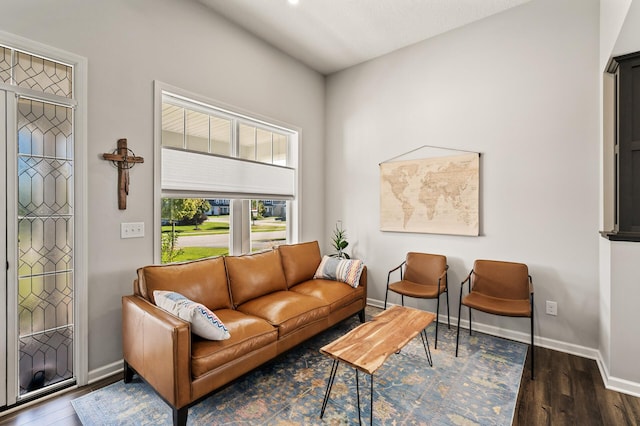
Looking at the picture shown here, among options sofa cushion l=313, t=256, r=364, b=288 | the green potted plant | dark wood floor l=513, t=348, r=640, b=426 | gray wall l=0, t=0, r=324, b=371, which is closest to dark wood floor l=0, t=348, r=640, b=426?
dark wood floor l=513, t=348, r=640, b=426

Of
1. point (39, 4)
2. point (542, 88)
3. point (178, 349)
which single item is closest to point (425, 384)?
point (178, 349)

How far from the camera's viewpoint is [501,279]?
9.64 ft

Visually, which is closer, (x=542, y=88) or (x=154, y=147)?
(x=154, y=147)

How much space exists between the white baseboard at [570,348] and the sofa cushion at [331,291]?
115 cm

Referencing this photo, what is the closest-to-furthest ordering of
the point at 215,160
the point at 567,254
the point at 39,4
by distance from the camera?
1. the point at 39,4
2. the point at 567,254
3. the point at 215,160

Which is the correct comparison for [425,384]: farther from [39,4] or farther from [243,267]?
[39,4]

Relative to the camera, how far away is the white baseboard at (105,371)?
227 centimetres

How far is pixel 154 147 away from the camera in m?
2.60

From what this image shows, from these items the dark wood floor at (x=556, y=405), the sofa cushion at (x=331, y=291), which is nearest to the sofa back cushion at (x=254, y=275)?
the sofa cushion at (x=331, y=291)

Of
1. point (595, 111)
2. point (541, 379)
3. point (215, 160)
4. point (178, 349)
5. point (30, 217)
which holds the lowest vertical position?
point (541, 379)

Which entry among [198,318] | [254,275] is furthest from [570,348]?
[198,318]

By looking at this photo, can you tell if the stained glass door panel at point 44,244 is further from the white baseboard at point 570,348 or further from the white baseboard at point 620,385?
the white baseboard at point 620,385

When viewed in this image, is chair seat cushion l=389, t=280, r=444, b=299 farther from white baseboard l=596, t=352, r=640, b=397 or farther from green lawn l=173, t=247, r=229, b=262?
green lawn l=173, t=247, r=229, b=262

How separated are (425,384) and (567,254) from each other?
1778mm
